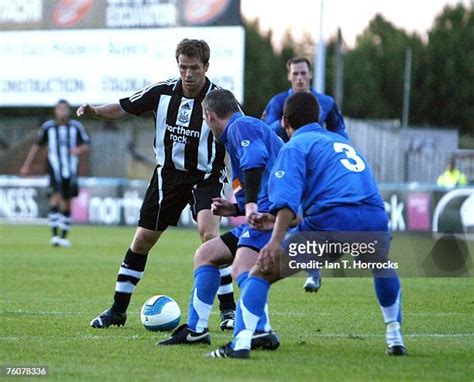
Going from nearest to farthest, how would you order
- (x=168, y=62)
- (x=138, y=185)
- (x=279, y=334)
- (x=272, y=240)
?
(x=272, y=240) → (x=279, y=334) → (x=138, y=185) → (x=168, y=62)

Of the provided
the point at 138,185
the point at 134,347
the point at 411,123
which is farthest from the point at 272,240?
→ the point at 411,123

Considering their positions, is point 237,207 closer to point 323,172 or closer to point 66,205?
point 323,172

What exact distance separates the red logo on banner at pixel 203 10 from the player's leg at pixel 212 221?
20.6 meters

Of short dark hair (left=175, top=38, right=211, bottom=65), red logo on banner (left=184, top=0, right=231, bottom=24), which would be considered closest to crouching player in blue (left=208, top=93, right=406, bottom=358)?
short dark hair (left=175, top=38, right=211, bottom=65)

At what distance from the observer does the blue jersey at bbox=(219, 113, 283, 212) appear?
7.32 meters

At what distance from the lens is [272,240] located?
6.89 metres

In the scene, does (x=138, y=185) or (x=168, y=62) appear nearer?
(x=138, y=185)

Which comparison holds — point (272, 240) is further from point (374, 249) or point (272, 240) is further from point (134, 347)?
point (134, 347)

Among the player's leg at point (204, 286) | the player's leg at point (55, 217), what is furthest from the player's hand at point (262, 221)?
the player's leg at point (55, 217)

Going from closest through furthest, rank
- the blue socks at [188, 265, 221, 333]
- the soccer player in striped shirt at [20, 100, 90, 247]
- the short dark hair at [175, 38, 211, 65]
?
the blue socks at [188, 265, 221, 333] < the short dark hair at [175, 38, 211, 65] < the soccer player in striped shirt at [20, 100, 90, 247]

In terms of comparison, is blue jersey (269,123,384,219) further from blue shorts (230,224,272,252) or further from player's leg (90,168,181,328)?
player's leg (90,168,181,328)

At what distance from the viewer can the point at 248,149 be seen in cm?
733

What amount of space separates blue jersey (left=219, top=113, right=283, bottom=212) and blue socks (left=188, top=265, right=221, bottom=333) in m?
0.54

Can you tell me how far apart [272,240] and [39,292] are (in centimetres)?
578
